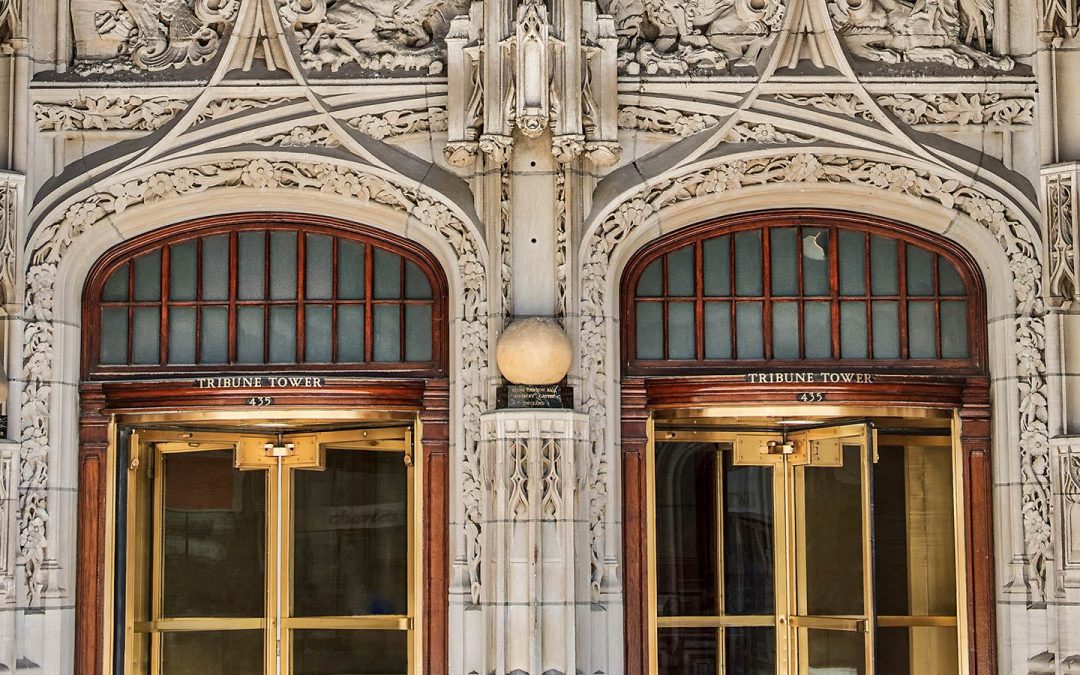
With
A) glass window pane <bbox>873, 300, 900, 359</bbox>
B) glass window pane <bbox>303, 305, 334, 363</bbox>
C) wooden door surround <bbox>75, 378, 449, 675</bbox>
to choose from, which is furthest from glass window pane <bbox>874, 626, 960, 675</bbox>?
glass window pane <bbox>303, 305, 334, 363</bbox>

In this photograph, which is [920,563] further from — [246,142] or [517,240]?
[246,142]

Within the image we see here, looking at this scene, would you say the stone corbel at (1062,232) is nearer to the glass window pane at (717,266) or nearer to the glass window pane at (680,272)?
the glass window pane at (717,266)

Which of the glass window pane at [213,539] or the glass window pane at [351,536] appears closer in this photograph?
the glass window pane at [351,536]

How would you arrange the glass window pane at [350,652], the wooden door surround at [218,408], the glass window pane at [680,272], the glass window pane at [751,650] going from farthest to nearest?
the glass window pane at [751,650], the glass window pane at [350,652], the glass window pane at [680,272], the wooden door surround at [218,408]

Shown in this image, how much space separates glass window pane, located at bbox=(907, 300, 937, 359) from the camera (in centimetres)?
1204

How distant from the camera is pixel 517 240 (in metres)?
11.5

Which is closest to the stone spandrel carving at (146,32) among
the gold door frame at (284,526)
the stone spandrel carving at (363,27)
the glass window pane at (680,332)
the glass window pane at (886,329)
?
the stone spandrel carving at (363,27)

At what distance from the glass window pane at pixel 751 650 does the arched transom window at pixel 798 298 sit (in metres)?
2.82

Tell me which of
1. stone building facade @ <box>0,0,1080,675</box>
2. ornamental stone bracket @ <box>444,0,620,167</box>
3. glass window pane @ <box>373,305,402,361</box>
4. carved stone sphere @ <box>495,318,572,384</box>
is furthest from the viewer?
glass window pane @ <box>373,305,402,361</box>

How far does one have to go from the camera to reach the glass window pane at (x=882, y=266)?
12.1 metres

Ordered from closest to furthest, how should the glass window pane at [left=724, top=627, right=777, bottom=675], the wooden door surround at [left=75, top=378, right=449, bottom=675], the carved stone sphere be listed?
the carved stone sphere
the wooden door surround at [left=75, top=378, right=449, bottom=675]
the glass window pane at [left=724, top=627, right=777, bottom=675]

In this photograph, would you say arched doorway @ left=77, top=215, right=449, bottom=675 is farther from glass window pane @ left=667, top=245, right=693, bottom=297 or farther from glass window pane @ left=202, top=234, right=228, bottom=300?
glass window pane @ left=667, top=245, right=693, bottom=297

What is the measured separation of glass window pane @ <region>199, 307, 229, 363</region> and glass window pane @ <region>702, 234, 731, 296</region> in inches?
129

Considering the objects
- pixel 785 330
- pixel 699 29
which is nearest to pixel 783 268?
pixel 785 330
